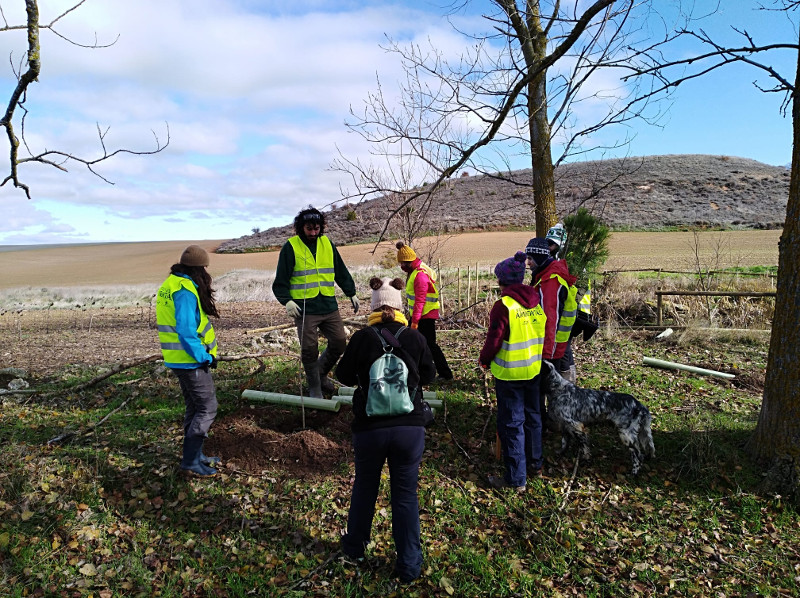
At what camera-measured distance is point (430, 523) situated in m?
4.00

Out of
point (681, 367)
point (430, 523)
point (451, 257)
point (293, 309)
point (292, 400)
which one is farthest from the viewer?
point (451, 257)

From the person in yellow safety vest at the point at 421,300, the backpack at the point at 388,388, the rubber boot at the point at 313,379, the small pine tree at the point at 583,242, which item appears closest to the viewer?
the backpack at the point at 388,388

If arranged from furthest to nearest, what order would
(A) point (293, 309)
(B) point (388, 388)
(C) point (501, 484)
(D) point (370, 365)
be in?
1. (A) point (293, 309)
2. (C) point (501, 484)
3. (D) point (370, 365)
4. (B) point (388, 388)

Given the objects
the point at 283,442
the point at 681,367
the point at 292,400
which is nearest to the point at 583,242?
the point at 681,367

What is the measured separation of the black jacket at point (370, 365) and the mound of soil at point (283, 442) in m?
1.77

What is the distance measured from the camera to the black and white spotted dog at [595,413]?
4.54 metres

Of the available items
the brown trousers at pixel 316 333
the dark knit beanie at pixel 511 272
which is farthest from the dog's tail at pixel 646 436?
the brown trousers at pixel 316 333

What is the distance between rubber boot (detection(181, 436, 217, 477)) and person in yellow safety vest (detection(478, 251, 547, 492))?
8.44 ft

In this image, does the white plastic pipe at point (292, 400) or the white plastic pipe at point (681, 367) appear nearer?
the white plastic pipe at point (292, 400)

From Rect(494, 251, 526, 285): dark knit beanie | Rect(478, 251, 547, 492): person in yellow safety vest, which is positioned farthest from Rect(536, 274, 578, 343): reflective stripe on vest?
Rect(494, 251, 526, 285): dark knit beanie

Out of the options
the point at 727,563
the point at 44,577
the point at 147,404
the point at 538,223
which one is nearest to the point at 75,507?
the point at 44,577

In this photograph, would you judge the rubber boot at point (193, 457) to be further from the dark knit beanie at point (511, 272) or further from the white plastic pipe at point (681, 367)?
the white plastic pipe at point (681, 367)

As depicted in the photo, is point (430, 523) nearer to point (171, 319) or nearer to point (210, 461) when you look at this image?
point (210, 461)

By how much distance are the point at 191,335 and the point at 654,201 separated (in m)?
55.0
